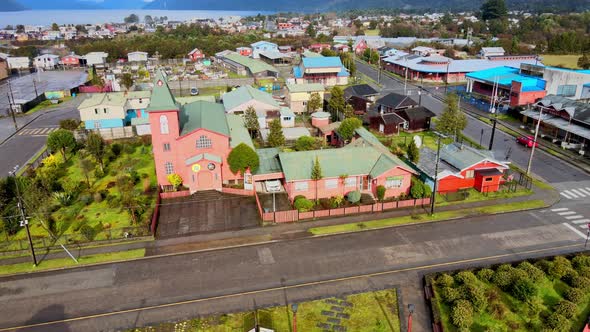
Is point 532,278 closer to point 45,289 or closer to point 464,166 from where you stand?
point 464,166

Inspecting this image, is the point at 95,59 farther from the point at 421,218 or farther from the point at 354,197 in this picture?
the point at 421,218

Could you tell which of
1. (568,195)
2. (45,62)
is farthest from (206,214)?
(45,62)

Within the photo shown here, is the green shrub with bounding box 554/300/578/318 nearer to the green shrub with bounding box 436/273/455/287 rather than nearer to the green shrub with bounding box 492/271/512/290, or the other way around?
the green shrub with bounding box 492/271/512/290

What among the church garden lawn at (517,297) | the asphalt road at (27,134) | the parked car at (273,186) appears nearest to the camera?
the church garden lawn at (517,297)

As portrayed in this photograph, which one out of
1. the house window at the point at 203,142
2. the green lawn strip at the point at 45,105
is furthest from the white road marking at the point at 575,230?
the green lawn strip at the point at 45,105

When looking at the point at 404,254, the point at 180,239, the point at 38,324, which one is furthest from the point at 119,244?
the point at 404,254

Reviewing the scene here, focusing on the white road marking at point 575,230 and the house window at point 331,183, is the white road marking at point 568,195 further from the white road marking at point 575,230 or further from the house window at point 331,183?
the house window at point 331,183
